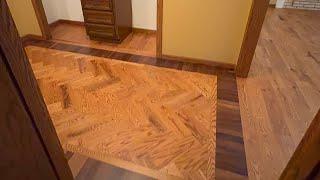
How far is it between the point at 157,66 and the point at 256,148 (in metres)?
1.31

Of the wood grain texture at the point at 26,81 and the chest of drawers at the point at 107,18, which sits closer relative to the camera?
the wood grain texture at the point at 26,81

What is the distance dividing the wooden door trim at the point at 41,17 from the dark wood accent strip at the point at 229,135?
2.27 m

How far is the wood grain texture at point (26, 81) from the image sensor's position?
1.73 ft

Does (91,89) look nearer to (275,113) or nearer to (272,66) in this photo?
(275,113)

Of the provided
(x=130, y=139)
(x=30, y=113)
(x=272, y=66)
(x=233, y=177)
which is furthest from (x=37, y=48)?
(x=272, y=66)

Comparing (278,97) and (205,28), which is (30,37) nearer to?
(205,28)

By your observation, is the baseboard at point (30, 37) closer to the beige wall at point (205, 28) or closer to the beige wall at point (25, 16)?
the beige wall at point (25, 16)

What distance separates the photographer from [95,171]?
53.6 inches

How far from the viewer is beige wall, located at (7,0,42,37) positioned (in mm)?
2695

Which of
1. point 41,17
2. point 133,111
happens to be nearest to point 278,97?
point 133,111

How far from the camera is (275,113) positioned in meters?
1.83

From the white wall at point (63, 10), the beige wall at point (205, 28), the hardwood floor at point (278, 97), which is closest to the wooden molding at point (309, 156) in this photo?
A: the hardwood floor at point (278, 97)

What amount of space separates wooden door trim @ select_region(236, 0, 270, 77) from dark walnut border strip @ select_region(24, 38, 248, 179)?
0.46 ft

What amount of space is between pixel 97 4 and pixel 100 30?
1.07 feet
